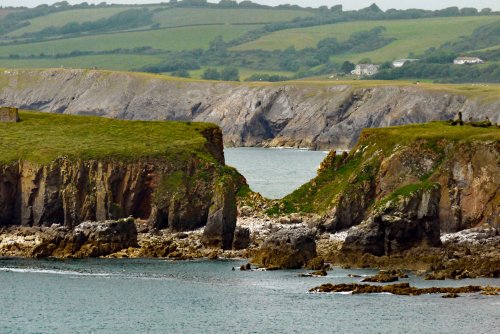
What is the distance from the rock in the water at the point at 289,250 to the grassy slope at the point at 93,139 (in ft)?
66.5

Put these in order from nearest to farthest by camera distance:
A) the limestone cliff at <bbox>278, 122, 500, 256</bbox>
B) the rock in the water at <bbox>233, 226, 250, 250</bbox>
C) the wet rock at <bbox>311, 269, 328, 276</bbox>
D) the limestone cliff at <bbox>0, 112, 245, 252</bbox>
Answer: the wet rock at <bbox>311, 269, 328, 276</bbox> < the limestone cliff at <bbox>278, 122, 500, 256</bbox> < the rock in the water at <bbox>233, 226, 250, 250</bbox> < the limestone cliff at <bbox>0, 112, 245, 252</bbox>

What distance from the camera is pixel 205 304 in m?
85.0

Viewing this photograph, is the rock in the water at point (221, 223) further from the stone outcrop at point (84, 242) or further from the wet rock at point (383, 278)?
the wet rock at point (383, 278)

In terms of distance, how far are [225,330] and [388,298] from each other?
12639 mm

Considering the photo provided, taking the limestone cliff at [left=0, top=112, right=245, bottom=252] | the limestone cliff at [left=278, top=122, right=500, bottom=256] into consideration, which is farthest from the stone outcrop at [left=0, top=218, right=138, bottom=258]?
the limestone cliff at [left=278, top=122, right=500, bottom=256]

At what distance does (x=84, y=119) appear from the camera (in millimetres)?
136125

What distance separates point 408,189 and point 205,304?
25030mm

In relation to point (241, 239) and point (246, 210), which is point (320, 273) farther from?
point (246, 210)

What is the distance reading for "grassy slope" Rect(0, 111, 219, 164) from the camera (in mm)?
117250

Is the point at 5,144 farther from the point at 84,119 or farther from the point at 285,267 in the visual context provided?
the point at 285,267

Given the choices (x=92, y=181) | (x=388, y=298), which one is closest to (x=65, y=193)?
(x=92, y=181)

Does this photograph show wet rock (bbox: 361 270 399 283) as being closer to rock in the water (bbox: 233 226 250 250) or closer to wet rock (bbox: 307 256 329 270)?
wet rock (bbox: 307 256 329 270)

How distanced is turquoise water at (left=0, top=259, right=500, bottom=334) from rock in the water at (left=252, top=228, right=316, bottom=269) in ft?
6.77

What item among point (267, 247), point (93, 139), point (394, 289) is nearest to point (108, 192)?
point (93, 139)
